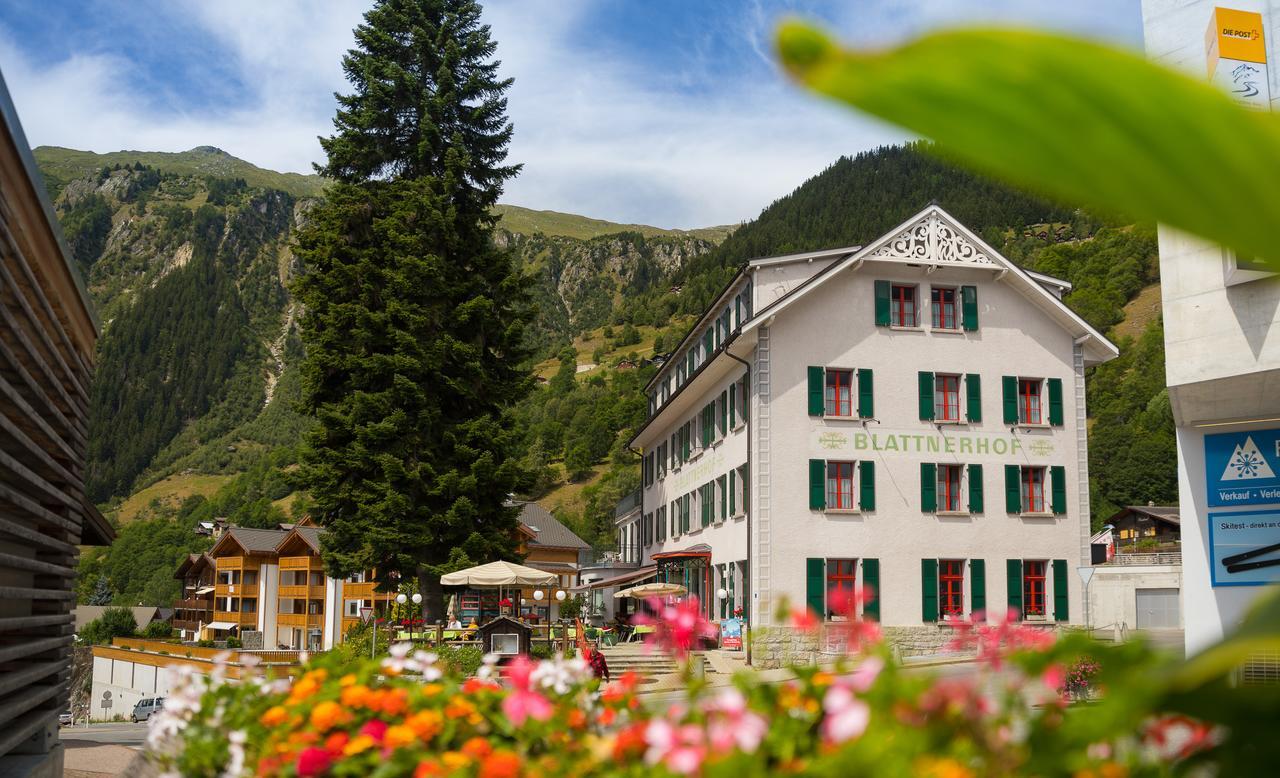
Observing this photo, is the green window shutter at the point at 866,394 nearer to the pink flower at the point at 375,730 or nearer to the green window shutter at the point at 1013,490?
the green window shutter at the point at 1013,490

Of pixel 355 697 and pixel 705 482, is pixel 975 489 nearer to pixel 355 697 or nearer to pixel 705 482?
pixel 705 482

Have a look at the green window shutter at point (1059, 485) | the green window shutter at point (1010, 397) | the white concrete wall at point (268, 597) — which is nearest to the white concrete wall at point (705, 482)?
the green window shutter at point (1010, 397)

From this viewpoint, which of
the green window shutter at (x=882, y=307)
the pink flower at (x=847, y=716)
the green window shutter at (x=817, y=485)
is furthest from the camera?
the green window shutter at (x=882, y=307)

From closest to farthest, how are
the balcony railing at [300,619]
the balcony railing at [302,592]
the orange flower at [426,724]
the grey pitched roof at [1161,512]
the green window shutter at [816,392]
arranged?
the orange flower at [426,724]
the green window shutter at [816,392]
the grey pitched roof at [1161,512]
the balcony railing at [300,619]
the balcony railing at [302,592]

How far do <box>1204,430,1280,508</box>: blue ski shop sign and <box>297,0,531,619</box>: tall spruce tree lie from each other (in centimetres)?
1801

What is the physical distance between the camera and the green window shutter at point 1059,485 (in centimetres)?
3088

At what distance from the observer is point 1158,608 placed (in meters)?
A: 44.6

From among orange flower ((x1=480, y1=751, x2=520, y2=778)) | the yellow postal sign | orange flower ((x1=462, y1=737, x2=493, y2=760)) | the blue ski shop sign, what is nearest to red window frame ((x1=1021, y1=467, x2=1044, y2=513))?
the blue ski shop sign

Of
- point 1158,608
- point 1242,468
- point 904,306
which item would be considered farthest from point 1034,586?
point 1158,608

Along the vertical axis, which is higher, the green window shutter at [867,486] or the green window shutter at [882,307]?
the green window shutter at [882,307]

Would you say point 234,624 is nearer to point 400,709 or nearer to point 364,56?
point 364,56

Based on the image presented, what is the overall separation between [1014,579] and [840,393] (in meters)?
6.44

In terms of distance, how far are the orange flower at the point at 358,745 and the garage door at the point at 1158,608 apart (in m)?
45.9

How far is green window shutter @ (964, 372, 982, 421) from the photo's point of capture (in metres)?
30.8
